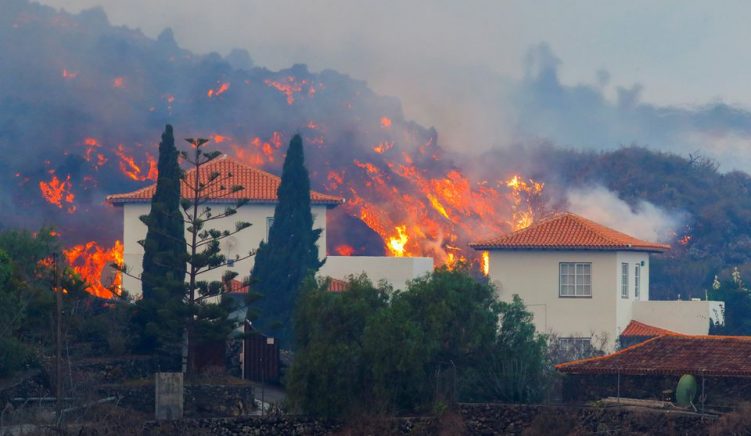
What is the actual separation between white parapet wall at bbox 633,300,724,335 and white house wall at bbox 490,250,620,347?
198cm

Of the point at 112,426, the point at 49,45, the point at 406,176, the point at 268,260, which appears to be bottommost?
the point at 112,426

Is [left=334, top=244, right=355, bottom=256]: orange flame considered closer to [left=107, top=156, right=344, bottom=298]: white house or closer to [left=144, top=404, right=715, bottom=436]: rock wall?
[left=107, top=156, right=344, bottom=298]: white house

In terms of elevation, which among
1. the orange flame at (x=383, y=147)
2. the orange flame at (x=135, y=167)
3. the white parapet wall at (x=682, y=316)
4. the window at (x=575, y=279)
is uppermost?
the orange flame at (x=383, y=147)

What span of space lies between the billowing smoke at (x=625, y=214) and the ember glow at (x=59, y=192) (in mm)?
25738

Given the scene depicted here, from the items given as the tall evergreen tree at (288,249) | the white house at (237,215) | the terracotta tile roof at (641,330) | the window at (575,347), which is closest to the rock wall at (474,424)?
the window at (575,347)

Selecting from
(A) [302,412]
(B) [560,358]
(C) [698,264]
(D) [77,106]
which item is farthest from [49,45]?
(A) [302,412]

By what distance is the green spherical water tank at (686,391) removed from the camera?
4600 centimetres

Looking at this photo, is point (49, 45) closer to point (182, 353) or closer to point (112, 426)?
point (182, 353)

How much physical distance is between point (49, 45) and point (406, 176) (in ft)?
74.3

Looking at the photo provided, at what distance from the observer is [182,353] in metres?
53.5

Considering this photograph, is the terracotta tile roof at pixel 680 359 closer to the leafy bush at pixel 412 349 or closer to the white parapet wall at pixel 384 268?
the leafy bush at pixel 412 349

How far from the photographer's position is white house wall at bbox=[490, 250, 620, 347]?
65812 mm

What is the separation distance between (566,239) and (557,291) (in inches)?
79.7

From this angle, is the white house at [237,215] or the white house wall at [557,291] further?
the white house at [237,215]
